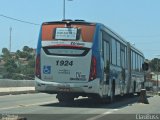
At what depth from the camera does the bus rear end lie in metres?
21.9

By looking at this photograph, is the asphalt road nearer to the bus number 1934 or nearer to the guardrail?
the bus number 1934

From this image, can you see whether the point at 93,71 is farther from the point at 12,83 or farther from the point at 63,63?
the point at 12,83

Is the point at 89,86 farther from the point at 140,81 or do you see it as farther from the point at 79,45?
the point at 140,81

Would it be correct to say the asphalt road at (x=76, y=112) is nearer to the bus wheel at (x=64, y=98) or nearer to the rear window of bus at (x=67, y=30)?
the bus wheel at (x=64, y=98)

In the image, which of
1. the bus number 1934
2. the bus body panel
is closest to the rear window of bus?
the bus body panel

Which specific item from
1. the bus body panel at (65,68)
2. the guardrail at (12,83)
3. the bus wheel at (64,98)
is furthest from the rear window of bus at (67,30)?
the guardrail at (12,83)

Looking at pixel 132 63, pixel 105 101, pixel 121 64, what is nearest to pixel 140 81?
pixel 132 63

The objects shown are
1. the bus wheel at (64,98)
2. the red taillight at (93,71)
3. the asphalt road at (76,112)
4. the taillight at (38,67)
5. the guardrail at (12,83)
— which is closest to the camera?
the asphalt road at (76,112)

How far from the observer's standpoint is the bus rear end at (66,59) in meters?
21.9

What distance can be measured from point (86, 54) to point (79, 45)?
493mm

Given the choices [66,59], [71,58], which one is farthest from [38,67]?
[71,58]

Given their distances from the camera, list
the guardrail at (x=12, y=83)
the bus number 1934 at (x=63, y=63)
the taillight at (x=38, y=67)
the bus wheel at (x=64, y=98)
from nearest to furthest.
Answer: the bus number 1934 at (x=63, y=63)
the taillight at (x=38, y=67)
the bus wheel at (x=64, y=98)
the guardrail at (x=12, y=83)

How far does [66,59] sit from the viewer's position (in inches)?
869

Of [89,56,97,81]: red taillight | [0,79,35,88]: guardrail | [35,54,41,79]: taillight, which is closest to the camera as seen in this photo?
[89,56,97,81]: red taillight
